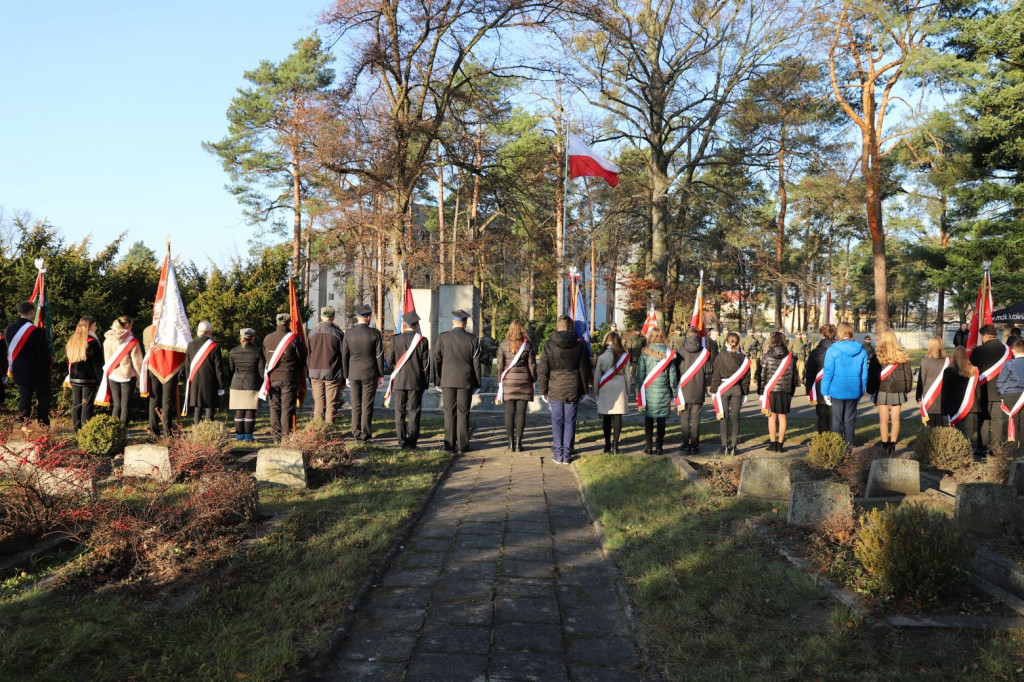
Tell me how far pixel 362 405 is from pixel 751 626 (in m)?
7.36

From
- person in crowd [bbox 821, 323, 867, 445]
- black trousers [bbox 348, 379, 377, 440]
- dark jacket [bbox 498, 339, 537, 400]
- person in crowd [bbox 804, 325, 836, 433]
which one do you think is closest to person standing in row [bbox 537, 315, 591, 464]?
dark jacket [bbox 498, 339, 537, 400]

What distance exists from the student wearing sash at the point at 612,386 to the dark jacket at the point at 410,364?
2491 millimetres

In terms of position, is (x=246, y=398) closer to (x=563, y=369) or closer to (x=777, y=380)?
(x=563, y=369)

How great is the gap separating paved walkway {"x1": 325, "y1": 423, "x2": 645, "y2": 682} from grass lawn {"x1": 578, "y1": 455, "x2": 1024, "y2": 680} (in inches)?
10.6

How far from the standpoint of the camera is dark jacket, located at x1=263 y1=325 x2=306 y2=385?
34.1ft

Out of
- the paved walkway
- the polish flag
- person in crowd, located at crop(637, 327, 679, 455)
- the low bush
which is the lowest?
the paved walkway

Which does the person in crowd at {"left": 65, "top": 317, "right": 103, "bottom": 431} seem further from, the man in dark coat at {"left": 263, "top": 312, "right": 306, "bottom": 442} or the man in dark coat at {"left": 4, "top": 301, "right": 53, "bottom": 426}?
the man in dark coat at {"left": 263, "top": 312, "right": 306, "bottom": 442}

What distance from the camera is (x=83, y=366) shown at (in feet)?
34.0

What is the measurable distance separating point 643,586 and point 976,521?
306 centimetres

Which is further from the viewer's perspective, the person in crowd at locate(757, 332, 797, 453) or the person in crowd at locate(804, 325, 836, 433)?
the person in crowd at locate(804, 325, 836, 433)

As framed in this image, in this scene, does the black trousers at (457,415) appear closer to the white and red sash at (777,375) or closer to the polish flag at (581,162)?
the white and red sash at (777,375)

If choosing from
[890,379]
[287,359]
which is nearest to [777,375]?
[890,379]

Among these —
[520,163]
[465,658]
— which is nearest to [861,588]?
[465,658]

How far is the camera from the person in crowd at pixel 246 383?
10398 millimetres
